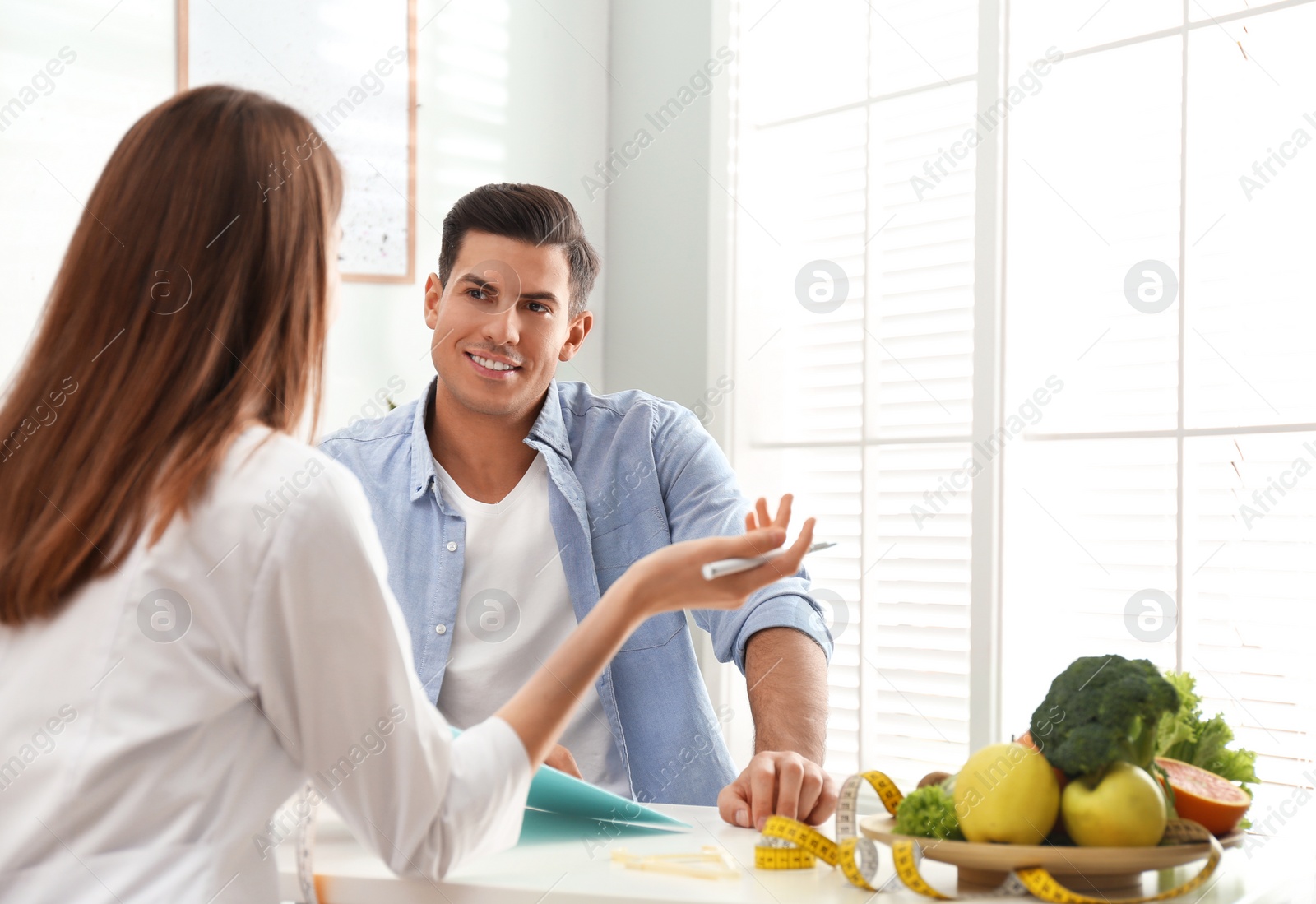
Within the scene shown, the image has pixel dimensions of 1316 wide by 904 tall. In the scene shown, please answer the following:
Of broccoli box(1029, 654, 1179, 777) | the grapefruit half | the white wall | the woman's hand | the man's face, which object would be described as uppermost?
the white wall

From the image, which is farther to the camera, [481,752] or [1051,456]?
[1051,456]

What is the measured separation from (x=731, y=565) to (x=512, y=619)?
0.93 metres

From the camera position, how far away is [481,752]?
1005 mm

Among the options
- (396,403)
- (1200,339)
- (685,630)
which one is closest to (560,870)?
(685,630)

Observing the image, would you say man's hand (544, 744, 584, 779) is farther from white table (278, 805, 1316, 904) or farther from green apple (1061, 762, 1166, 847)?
green apple (1061, 762, 1166, 847)

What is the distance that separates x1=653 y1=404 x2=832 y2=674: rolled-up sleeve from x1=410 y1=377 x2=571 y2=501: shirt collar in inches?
7.3

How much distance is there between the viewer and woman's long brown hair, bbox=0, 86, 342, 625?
91cm

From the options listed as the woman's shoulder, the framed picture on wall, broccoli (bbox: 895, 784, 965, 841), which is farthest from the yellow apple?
the framed picture on wall

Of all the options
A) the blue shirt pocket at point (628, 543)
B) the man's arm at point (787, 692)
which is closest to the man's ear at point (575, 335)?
the blue shirt pocket at point (628, 543)

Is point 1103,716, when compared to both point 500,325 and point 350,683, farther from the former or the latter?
point 500,325

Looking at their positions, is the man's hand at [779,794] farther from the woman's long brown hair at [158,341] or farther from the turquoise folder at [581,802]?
the woman's long brown hair at [158,341]

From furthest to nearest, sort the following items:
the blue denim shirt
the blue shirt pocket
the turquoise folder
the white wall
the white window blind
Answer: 1. the white window blind
2. the white wall
3. the blue shirt pocket
4. the blue denim shirt
5. the turquoise folder

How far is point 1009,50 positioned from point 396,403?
5.75ft

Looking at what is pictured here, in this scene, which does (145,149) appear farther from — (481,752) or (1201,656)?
(1201,656)
